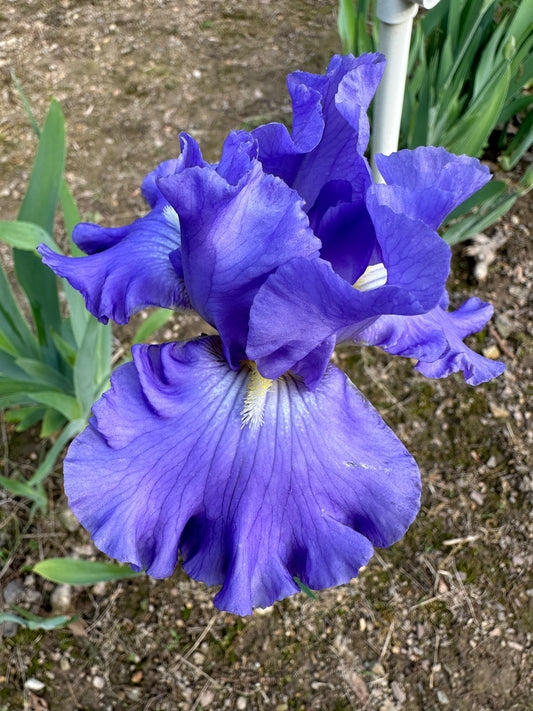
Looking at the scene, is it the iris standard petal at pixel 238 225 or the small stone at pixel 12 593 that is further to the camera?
the small stone at pixel 12 593

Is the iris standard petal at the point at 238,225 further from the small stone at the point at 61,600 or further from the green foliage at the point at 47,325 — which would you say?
the small stone at the point at 61,600

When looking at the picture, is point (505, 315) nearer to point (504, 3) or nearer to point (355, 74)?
point (504, 3)

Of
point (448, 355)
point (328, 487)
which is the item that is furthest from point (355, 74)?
point (328, 487)

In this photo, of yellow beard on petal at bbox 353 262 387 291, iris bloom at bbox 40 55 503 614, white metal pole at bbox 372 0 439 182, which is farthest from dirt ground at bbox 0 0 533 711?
yellow beard on petal at bbox 353 262 387 291

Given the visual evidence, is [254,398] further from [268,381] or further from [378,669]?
[378,669]

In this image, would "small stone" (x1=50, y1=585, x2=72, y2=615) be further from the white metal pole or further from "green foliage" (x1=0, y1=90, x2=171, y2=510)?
the white metal pole

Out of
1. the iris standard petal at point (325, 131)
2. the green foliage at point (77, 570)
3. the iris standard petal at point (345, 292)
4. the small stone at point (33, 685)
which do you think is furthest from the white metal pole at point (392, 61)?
the small stone at point (33, 685)
